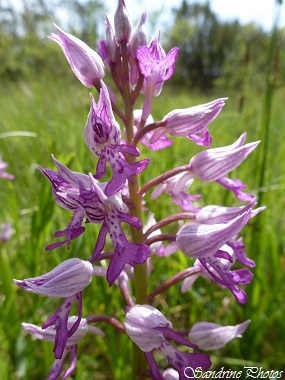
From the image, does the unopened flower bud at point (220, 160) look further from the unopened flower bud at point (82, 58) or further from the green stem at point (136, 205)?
the unopened flower bud at point (82, 58)

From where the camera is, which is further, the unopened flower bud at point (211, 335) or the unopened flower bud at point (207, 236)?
the unopened flower bud at point (211, 335)

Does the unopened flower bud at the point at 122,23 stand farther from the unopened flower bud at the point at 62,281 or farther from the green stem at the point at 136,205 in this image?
the unopened flower bud at the point at 62,281

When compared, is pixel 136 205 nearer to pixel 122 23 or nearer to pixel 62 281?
pixel 62 281

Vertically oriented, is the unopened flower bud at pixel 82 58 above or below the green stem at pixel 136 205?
above

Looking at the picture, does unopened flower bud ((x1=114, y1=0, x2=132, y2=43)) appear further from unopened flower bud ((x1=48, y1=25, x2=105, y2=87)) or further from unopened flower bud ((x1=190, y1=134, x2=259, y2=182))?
unopened flower bud ((x1=190, y1=134, x2=259, y2=182))

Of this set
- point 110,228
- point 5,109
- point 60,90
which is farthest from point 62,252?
point 60,90

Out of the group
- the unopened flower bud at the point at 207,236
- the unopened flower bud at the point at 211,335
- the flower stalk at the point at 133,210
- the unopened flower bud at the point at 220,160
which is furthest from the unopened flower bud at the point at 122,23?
the unopened flower bud at the point at 211,335

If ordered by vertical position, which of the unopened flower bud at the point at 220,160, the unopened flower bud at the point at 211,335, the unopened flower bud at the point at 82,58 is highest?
the unopened flower bud at the point at 82,58

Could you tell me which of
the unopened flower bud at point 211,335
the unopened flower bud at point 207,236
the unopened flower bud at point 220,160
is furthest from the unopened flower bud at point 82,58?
the unopened flower bud at point 211,335

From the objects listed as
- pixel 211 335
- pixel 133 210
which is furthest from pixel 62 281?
pixel 211 335

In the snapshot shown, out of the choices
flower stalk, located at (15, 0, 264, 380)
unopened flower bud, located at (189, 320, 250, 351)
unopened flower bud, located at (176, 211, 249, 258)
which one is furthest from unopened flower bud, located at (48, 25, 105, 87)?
unopened flower bud, located at (189, 320, 250, 351)

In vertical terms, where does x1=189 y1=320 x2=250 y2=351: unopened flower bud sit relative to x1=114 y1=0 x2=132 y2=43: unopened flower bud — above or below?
below
